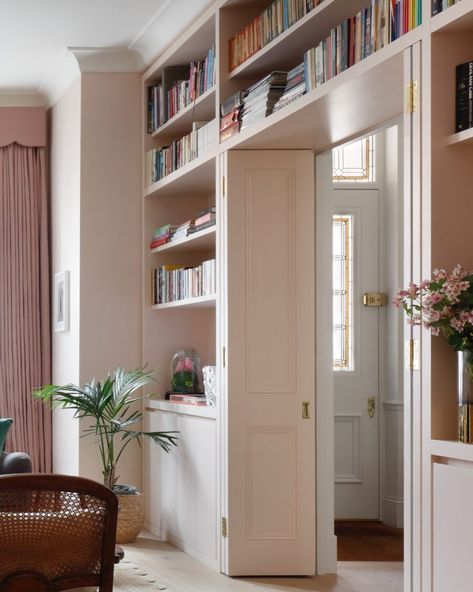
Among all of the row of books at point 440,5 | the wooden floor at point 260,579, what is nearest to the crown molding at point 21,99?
the wooden floor at point 260,579

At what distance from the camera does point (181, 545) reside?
591cm

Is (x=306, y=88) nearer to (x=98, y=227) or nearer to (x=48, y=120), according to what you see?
(x=98, y=227)

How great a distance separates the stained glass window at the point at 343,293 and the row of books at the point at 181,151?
1281 mm

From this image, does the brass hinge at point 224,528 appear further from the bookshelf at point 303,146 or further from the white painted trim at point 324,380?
the white painted trim at point 324,380

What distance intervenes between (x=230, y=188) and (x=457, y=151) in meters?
1.94

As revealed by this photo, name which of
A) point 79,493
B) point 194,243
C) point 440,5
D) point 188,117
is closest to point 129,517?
point 194,243

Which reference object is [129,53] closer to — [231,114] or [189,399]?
[231,114]

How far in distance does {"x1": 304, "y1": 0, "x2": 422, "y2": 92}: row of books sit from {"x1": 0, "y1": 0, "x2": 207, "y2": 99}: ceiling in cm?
143

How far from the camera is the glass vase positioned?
3.27 meters

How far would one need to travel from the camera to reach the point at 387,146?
681cm

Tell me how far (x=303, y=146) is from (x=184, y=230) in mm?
1140

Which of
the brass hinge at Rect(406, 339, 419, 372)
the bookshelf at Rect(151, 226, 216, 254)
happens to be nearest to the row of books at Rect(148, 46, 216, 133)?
the bookshelf at Rect(151, 226, 216, 254)

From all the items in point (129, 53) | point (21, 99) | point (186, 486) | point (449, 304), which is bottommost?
point (186, 486)

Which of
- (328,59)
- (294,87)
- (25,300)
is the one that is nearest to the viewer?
(328,59)
